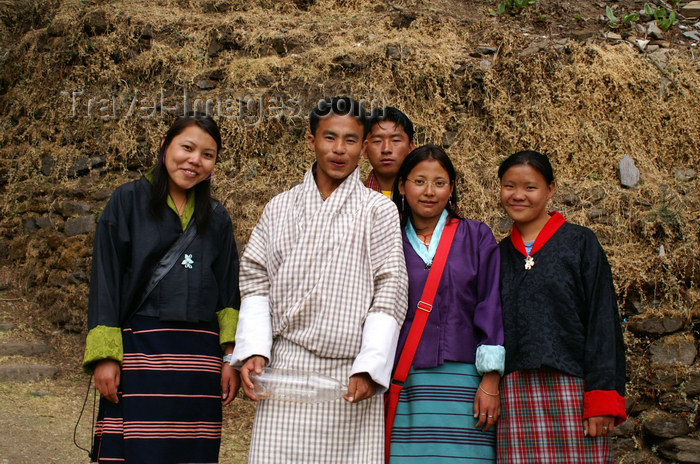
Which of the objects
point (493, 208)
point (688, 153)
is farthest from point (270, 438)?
point (688, 153)

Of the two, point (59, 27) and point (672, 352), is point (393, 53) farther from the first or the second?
point (59, 27)

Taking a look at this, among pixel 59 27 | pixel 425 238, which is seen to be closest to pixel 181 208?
pixel 425 238

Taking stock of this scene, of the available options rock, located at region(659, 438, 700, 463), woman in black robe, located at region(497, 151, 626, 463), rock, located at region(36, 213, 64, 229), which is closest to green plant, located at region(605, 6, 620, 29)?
rock, located at region(659, 438, 700, 463)

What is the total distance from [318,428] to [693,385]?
2.98 metres

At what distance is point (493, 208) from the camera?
509cm

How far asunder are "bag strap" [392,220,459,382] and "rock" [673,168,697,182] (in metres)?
3.86

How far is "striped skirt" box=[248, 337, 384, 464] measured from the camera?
2.06 meters

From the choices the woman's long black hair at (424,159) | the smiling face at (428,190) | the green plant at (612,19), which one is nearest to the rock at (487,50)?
the green plant at (612,19)

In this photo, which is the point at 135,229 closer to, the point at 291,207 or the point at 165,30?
the point at 291,207

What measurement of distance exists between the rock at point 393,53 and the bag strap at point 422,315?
4.16 meters

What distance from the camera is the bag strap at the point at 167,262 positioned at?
230 centimetres

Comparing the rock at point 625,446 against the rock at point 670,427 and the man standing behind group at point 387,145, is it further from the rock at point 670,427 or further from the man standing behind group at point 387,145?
the man standing behind group at point 387,145

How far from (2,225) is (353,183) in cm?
626

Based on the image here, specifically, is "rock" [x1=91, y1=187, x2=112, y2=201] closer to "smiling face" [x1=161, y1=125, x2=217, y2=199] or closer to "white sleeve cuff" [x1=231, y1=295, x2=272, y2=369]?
"smiling face" [x1=161, y1=125, x2=217, y2=199]
